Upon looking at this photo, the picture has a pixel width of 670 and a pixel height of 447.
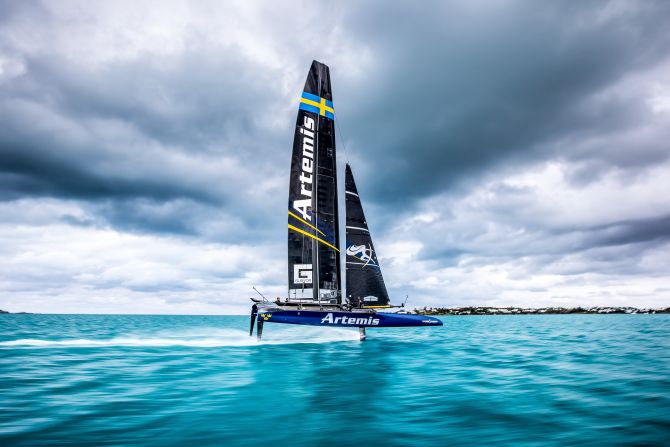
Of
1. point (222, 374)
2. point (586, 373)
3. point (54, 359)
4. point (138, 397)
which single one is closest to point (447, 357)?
point (586, 373)

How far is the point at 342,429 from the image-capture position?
7.55m

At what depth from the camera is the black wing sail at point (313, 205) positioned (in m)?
22.3

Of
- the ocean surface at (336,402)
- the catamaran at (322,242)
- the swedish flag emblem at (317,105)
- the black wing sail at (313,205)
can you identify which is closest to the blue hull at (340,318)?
the catamaran at (322,242)

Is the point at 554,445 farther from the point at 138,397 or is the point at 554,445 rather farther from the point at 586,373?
the point at 138,397

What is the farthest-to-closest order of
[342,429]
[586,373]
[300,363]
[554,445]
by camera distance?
[300,363]
[586,373]
[342,429]
[554,445]

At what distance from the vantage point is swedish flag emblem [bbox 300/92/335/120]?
77.8 ft

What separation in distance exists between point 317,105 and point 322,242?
8.27 meters

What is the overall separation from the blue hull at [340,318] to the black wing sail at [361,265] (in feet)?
3.78

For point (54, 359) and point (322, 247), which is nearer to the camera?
point (54, 359)

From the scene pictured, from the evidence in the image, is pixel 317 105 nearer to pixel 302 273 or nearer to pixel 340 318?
pixel 302 273

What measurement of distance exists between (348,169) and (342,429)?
707 inches

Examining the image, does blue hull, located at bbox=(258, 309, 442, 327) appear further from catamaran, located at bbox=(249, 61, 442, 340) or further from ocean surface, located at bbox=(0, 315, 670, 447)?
ocean surface, located at bbox=(0, 315, 670, 447)

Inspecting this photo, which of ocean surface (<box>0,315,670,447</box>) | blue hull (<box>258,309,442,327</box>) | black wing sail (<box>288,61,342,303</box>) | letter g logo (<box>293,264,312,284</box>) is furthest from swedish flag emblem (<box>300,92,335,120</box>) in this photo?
ocean surface (<box>0,315,670,447</box>)

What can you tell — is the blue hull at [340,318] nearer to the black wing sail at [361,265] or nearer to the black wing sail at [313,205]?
the black wing sail at [361,265]
